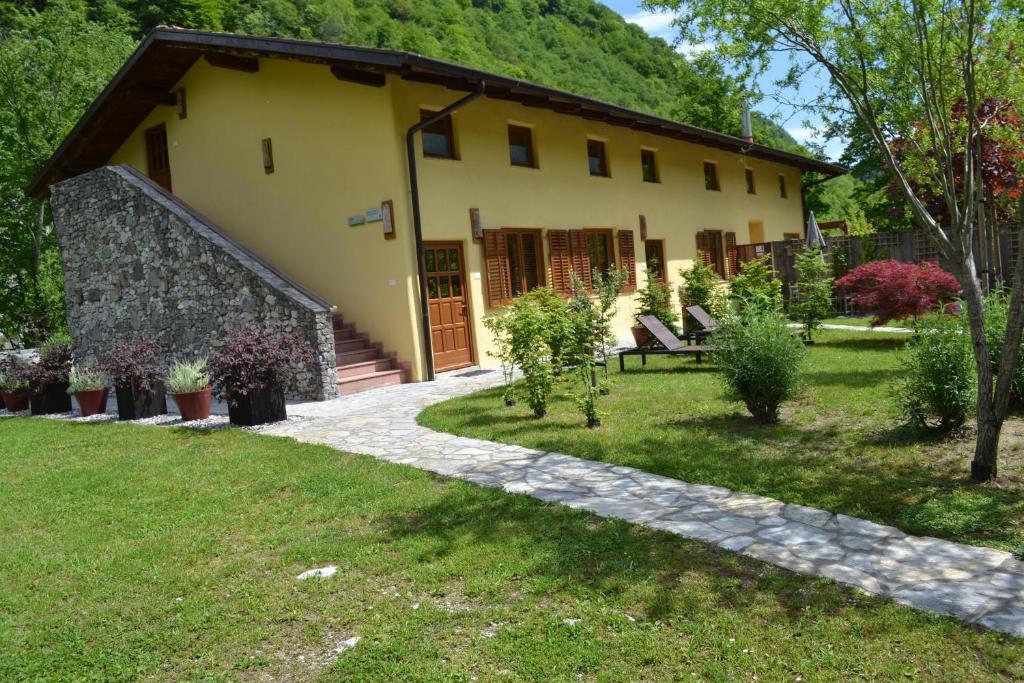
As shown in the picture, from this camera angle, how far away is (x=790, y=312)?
1370 centimetres

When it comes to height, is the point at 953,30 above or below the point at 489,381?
above

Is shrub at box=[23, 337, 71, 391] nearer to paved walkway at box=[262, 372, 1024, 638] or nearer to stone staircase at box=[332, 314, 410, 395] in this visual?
stone staircase at box=[332, 314, 410, 395]

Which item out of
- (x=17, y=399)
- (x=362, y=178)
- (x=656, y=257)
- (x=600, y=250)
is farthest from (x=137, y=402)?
(x=656, y=257)

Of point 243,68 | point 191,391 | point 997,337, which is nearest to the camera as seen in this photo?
point 997,337

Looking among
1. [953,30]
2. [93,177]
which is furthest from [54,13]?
[953,30]

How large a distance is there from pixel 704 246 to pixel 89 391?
44.7 feet

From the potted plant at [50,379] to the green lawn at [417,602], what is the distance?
637 centimetres

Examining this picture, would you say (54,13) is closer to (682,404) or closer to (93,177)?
(93,177)

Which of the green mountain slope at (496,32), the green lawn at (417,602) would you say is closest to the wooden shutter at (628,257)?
the green lawn at (417,602)

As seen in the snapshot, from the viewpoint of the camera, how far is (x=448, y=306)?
1173cm

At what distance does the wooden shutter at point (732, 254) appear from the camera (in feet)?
63.0

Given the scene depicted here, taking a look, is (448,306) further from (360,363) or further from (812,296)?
(812,296)

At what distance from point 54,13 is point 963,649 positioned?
80.3 ft

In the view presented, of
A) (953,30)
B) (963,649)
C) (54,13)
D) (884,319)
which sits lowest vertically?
(963,649)
